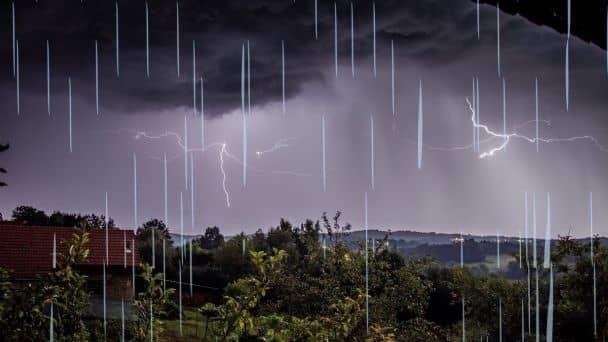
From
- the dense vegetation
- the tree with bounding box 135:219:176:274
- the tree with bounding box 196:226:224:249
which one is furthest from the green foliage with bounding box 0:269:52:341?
the tree with bounding box 196:226:224:249

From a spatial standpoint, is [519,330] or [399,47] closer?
[519,330]

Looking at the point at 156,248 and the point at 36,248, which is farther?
the point at 156,248

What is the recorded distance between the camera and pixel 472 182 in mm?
21906

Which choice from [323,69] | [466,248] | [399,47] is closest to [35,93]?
[323,69]

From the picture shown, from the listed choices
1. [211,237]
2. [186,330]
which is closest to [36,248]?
[186,330]

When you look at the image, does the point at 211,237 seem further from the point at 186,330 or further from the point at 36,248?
the point at 186,330

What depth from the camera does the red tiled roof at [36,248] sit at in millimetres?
21953

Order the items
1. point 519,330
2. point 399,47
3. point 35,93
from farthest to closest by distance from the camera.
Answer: point 35,93 < point 399,47 < point 519,330

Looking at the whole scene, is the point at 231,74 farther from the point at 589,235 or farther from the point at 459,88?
the point at 589,235

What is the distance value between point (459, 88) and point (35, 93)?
19.3 meters

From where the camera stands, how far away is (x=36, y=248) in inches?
900

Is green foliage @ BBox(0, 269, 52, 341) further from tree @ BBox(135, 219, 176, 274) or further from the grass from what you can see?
tree @ BBox(135, 219, 176, 274)

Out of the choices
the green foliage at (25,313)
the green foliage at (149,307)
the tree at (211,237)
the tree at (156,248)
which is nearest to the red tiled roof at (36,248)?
the tree at (156,248)

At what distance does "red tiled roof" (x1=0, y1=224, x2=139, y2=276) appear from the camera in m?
22.0
